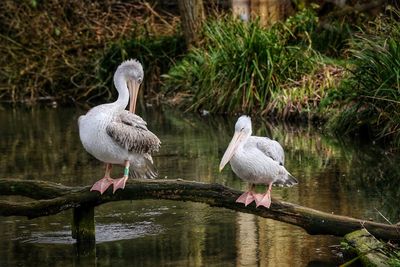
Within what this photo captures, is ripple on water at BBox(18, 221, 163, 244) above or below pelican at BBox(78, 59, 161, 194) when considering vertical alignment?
below

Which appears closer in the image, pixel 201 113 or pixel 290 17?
pixel 201 113

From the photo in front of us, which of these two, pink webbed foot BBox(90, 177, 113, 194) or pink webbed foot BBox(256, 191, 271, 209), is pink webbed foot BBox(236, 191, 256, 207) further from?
pink webbed foot BBox(90, 177, 113, 194)

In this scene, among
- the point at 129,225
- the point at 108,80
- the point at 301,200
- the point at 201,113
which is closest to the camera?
the point at 129,225

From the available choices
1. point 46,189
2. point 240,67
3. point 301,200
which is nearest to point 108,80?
point 240,67

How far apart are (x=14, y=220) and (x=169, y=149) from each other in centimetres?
520

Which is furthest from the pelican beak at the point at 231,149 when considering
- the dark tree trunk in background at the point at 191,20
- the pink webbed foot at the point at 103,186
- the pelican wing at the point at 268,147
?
the dark tree trunk in background at the point at 191,20

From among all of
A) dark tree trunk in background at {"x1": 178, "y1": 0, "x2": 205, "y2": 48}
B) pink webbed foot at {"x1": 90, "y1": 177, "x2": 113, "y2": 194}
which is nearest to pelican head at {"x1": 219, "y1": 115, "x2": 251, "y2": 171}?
pink webbed foot at {"x1": 90, "y1": 177, "x2": 113, "y2": 194}

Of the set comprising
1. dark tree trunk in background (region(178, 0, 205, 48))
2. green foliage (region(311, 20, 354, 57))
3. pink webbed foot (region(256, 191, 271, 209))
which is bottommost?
pink webbed foot (region(256, 191, 271, 209))

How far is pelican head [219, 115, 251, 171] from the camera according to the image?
8938mm

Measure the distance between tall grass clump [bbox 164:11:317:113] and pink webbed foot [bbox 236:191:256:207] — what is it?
33.8 ft

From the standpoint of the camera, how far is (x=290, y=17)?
2211cm

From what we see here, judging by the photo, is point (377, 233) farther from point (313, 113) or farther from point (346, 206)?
point (313, 113)

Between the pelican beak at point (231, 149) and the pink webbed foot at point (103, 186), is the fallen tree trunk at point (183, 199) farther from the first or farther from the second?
the pelican beak at point (231, 149)

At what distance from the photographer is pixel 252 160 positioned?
29.3 feet
